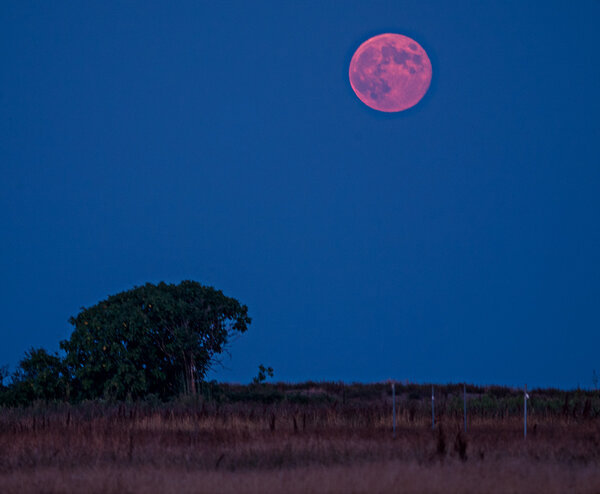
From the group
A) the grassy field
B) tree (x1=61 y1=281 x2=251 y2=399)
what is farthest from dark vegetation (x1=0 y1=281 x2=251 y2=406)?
the grassy field

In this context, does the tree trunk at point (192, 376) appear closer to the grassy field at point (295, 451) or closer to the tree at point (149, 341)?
the tree at point (149, 341)

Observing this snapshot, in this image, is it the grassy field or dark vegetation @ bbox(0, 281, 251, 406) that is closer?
the grassy field

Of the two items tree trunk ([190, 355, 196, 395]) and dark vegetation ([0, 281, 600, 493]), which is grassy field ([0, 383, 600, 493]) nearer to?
dark vegetation ([0, 281, 600, 493])

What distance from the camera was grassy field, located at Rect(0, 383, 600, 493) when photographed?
37.8ft

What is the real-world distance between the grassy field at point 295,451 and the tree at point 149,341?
15.6 ft

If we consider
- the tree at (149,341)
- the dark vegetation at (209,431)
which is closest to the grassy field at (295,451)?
the dark vegetation at (209,431)

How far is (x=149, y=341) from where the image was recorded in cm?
3142

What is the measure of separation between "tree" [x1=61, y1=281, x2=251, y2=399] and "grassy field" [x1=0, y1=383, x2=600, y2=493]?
474 centimetres

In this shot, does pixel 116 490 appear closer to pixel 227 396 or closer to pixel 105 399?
pixel 105 399

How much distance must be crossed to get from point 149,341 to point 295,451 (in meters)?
17.2

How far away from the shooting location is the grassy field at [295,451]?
11.5 meters

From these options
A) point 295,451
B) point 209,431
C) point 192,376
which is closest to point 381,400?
point 192,376

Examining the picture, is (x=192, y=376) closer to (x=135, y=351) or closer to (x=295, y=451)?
(x=135, y=351)

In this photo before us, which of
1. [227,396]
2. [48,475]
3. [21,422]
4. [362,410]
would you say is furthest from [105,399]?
[48,475]
